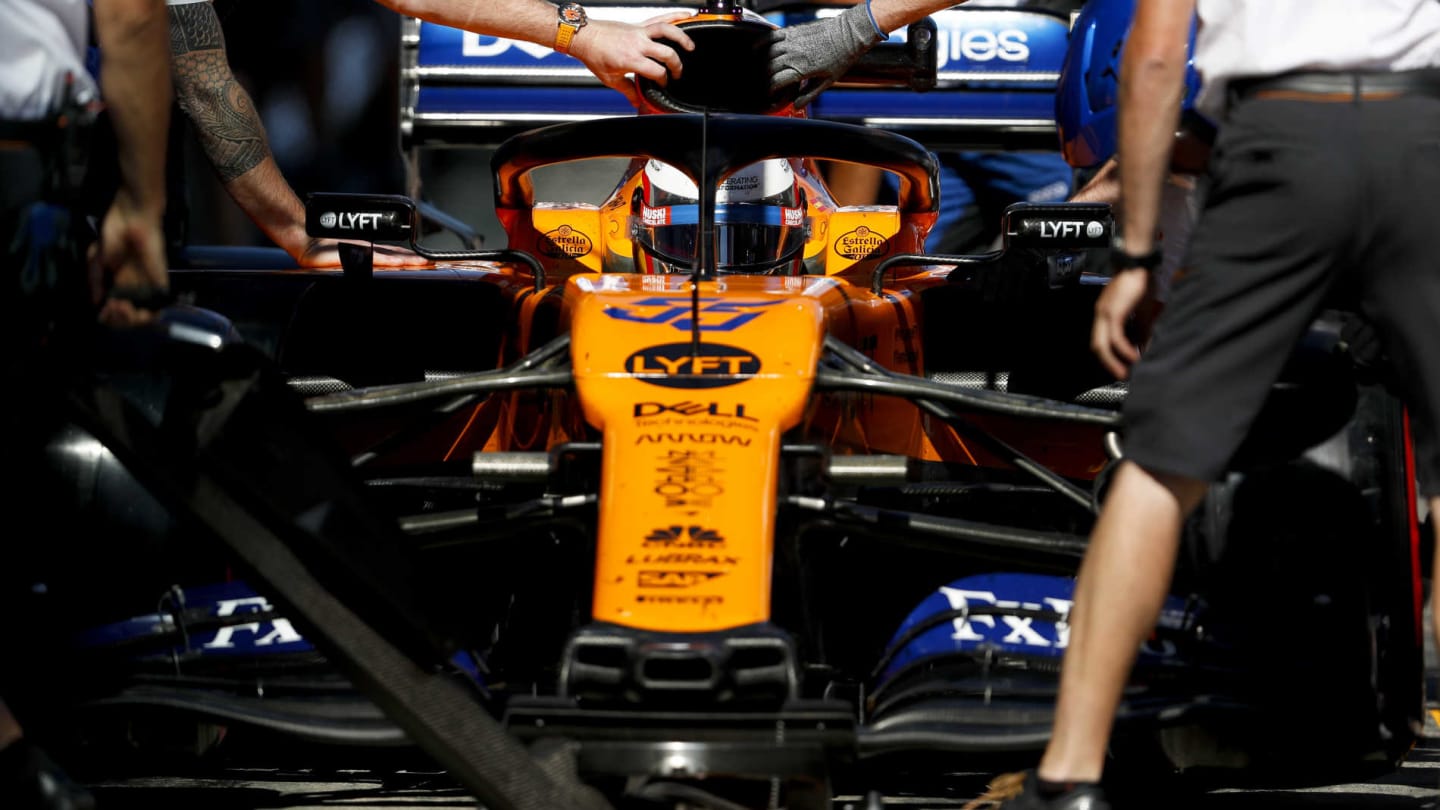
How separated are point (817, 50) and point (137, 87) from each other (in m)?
2.22

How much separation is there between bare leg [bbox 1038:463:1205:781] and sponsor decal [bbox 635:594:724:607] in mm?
558

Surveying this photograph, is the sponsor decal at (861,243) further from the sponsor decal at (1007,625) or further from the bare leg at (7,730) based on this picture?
→ the bare leg at (7,730)

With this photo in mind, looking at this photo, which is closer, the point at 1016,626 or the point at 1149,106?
the point at 1149,106

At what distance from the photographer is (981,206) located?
25.3 ft

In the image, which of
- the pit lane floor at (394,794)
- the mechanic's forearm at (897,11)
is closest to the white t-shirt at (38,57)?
the pit lane floor at (394,794)

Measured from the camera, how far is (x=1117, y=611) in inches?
100

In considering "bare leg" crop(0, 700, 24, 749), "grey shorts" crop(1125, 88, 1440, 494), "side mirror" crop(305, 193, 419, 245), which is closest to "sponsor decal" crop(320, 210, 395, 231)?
"side mirror" crop(305, 193, 419, 245)

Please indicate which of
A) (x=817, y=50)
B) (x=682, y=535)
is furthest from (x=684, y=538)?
(x=817, y=50)

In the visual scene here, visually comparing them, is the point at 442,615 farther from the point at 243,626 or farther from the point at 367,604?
the point at 243,626

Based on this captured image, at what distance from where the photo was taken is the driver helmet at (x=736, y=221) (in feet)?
13.8

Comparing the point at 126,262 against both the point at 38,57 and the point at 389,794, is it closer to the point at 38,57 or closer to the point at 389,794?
the point at 38,57

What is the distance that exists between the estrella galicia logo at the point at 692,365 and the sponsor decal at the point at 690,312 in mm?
66

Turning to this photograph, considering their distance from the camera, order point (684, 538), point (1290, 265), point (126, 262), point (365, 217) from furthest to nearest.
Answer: point (365, 217) → point (684, 538) → point (126, 262) → point (1290, 265)

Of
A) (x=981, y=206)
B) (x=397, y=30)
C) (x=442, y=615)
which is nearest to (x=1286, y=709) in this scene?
(x=442, y=615)
